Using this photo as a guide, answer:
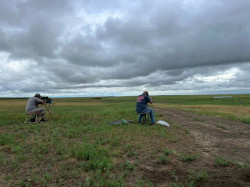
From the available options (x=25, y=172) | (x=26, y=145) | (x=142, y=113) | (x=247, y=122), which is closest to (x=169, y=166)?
(x=25, y=172)

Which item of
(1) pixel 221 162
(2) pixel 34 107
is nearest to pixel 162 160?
(1) pixel 221 162

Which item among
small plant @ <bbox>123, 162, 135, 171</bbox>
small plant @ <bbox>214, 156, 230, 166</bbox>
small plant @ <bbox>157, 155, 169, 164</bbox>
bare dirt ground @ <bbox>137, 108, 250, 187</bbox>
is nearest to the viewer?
bare dirt ground @ <bbox>137, 108, 250, 187</bbox>

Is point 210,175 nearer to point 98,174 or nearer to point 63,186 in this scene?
point 98,174

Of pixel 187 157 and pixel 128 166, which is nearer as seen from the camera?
pixel 128 166

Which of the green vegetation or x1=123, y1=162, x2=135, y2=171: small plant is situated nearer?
x1=123, y1=162, x2=135, y2=171: small plant

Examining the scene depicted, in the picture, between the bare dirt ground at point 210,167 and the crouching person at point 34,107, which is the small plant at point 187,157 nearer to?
the bare dirt ground at point 210,167

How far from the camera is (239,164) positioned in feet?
15.3

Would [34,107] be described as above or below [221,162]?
above

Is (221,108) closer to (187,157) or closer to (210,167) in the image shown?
(187,157)

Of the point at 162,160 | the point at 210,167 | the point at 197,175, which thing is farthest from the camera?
the point at 162,160

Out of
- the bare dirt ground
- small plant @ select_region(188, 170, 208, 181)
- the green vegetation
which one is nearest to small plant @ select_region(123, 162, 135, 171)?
the bare dirt ground

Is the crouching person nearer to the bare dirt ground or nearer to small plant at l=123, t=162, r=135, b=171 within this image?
small plant at l=123, t=162, r=135, b=171

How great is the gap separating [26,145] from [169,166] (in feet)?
17.8

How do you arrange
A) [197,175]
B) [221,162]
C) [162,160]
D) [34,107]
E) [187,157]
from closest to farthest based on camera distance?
[197,175]
[221,162]
[162,160]
[187,157]
[34,107]
